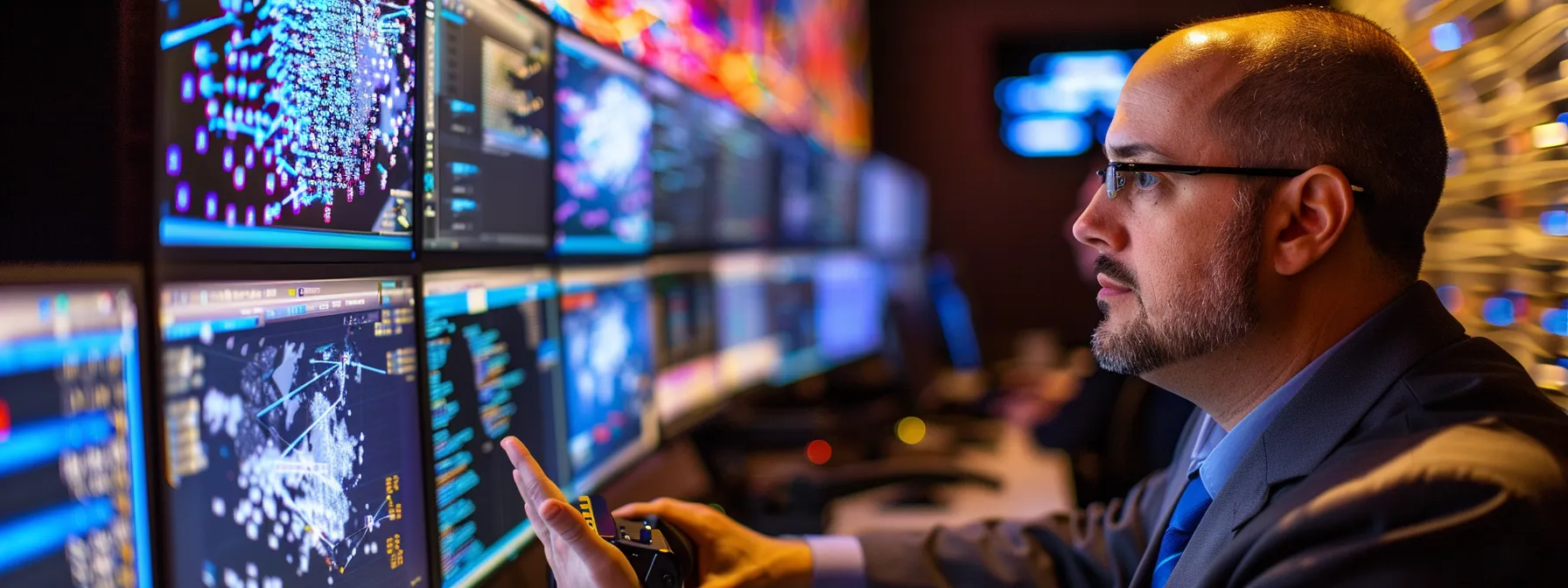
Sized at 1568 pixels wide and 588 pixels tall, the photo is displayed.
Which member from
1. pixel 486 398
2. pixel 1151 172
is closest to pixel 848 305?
pixel 1151 172

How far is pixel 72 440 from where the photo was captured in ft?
1.91

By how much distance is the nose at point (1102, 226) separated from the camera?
1.21 m

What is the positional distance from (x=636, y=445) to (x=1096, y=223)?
2.61 feet

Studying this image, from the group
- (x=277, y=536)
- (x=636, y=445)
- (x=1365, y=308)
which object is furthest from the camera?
(x=636, y=445)

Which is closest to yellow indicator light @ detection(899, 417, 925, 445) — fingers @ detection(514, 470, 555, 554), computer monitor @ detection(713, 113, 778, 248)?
computer monitor @ detection(713, 113, 778, 248)

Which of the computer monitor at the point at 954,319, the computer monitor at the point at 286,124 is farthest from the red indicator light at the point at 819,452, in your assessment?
the computer monitor at the point at 954,319

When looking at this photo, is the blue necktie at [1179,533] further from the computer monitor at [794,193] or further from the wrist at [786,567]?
the computer monitor at [794,193]

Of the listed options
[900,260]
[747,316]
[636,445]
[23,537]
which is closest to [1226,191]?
[636,445]

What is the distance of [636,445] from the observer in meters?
1.60

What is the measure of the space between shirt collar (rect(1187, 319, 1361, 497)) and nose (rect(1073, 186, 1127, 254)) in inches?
9.3

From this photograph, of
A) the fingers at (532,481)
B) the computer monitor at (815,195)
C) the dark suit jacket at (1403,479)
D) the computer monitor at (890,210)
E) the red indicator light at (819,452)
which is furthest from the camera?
the computer monitor at (890,210)

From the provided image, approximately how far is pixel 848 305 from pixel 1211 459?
2.40 meters

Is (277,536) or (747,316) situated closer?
(277,536)

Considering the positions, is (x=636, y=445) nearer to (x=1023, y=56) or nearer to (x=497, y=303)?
(x=497, y=303)
